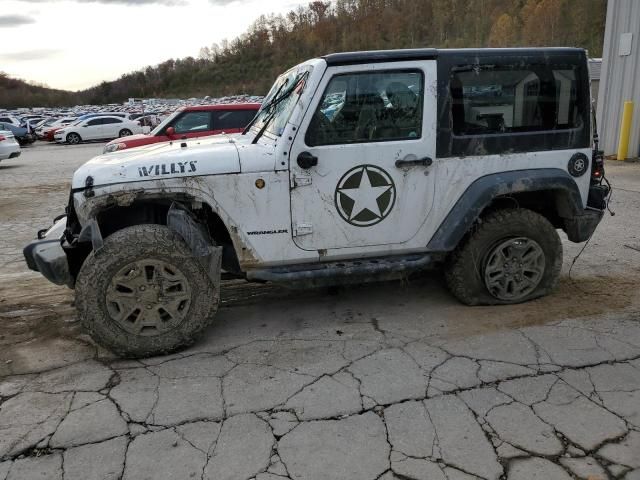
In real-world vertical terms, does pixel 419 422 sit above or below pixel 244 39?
below

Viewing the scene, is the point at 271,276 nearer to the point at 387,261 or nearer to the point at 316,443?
the point at 387,261

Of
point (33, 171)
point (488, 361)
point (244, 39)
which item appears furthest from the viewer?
point (244, 39)

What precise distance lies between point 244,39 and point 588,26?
275 ft

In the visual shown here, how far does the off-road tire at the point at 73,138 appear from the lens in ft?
86.2

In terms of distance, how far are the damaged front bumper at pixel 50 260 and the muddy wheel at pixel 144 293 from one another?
233 mm

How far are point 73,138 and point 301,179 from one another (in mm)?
26324

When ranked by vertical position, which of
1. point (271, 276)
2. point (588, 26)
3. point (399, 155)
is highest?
point (588, 26)

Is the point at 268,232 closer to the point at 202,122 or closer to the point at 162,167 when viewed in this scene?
the point at 162,167

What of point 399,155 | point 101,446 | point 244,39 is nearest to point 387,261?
point 399,155

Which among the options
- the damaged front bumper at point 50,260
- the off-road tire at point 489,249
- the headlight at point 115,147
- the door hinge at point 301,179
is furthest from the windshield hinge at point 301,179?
the headlight at point 115,147

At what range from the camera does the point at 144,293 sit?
3.56m

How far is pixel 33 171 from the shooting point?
14.5 metres

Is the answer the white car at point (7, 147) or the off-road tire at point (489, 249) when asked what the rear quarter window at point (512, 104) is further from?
the white car at point (7, 147)

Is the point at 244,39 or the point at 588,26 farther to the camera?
the point at 244,39
